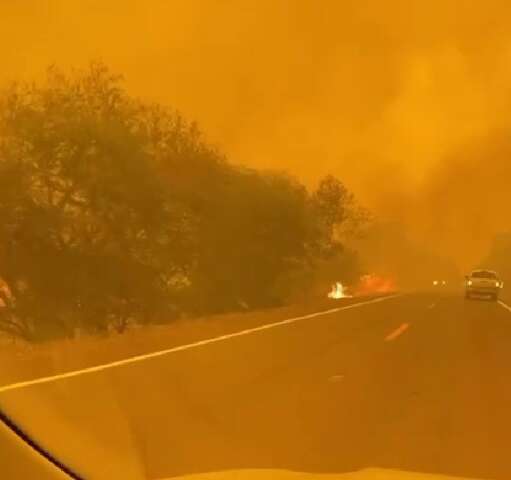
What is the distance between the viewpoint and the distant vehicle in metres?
55.3

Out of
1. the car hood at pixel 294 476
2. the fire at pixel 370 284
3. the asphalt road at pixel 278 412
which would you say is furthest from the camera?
the fire at pixel 370 284

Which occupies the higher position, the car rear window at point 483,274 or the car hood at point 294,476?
the car hood at point 294,476

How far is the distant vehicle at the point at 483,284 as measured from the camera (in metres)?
55.3

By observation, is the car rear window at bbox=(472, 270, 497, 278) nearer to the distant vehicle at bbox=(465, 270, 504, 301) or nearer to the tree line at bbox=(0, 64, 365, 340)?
the distant vehicle at bbox=(465, 270, 504, 301)

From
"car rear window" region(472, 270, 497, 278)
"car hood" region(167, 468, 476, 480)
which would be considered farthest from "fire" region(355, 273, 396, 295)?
"car hood" region(167, 468, 476, 480)

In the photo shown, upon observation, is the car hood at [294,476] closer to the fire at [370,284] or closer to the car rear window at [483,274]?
the car rear window at [483,274]

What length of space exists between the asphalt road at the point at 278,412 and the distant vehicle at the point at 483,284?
35.3 meters

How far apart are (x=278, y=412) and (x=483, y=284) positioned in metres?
44.7

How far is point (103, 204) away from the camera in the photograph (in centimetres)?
3741

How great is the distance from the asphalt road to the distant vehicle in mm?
35269

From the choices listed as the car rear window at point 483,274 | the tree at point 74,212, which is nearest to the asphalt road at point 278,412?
the tree at point 74,212

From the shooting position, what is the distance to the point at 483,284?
55.3 metres

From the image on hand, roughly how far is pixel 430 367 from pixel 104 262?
68.2 ft

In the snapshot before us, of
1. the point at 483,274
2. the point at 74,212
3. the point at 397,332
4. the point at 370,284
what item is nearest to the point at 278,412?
the point at 397,332
